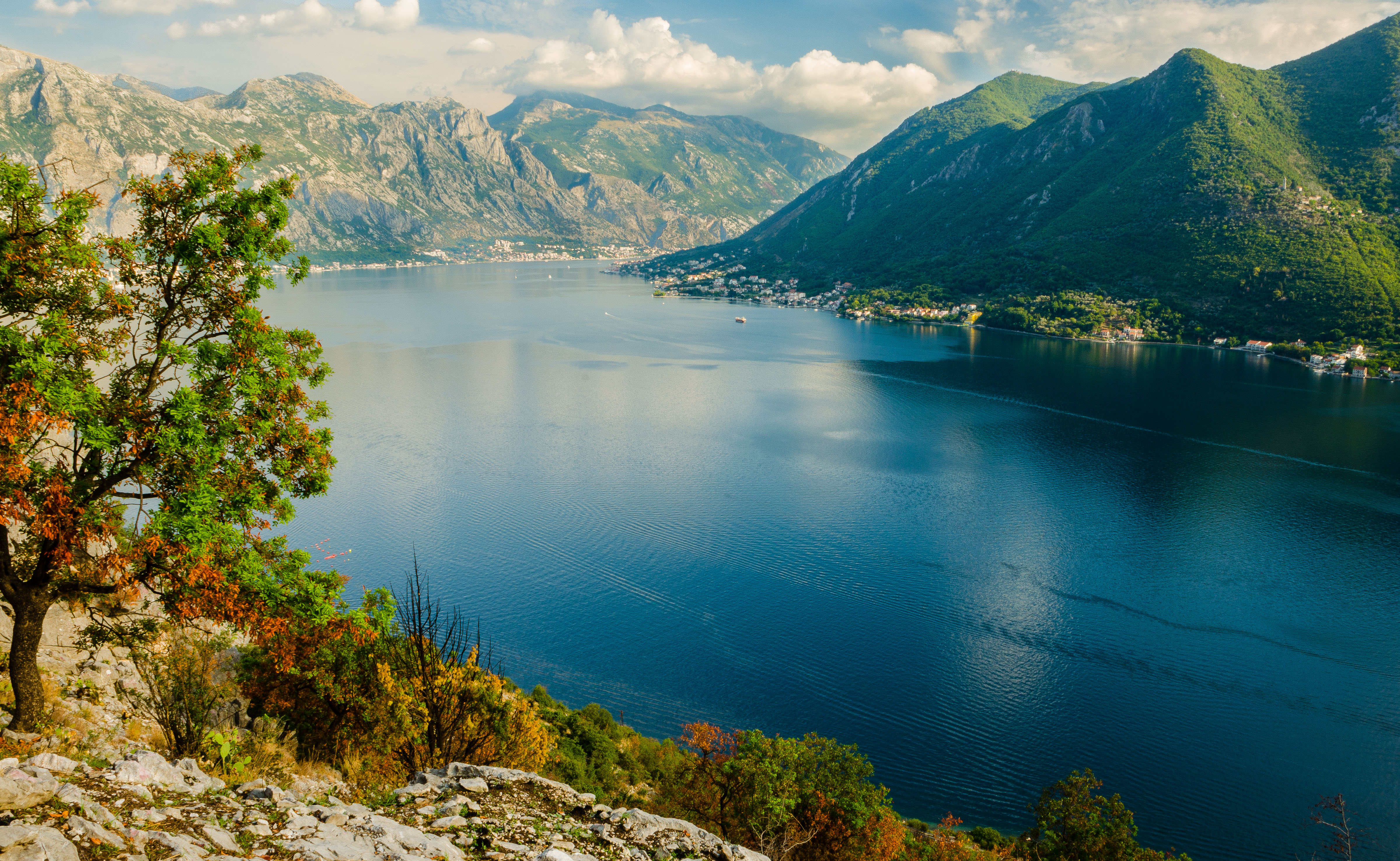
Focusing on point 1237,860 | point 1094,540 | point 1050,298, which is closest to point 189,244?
point 1237,860

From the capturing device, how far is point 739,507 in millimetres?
45438

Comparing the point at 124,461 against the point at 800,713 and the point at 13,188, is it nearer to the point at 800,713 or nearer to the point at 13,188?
the point at 13,188

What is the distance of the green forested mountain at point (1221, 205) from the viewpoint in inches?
4205

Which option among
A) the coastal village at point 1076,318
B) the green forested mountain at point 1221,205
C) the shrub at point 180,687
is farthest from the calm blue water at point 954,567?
the green forested mountain at point 1221,205

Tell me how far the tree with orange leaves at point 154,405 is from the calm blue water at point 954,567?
19761mm

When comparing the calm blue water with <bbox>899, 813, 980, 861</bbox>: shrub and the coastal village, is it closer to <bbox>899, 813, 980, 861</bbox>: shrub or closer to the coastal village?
<bbox>899, 813, 980, 861</bbox>: shrub

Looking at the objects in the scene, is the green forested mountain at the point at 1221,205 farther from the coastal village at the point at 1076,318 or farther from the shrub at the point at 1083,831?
the shrub at the point at 1083,831

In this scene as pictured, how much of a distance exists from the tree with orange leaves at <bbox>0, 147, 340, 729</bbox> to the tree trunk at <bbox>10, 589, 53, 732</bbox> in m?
0.02

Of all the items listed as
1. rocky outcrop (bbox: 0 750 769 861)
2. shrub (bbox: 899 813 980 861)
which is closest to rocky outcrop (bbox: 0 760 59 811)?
rocky outcrop (bbox: 0 750 769 861)

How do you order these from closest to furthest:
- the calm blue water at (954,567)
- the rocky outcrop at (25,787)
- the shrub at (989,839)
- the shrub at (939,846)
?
the rocky outcrop at (25,787) < the shrub at (939,846) < the shrub at (989,839) < the calm blue water at (954,567)

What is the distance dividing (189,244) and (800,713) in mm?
24357

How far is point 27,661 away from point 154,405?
340cm

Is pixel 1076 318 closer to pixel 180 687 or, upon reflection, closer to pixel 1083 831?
pixel 1083 831

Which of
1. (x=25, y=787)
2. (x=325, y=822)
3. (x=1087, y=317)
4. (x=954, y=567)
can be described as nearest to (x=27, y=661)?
(x=25, y=787)
